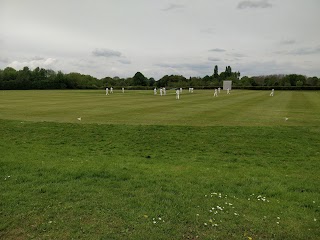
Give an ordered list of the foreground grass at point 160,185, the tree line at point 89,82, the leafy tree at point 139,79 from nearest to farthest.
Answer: the foreground grass at point 160,185 → the tree line at point 89,82 → the leafy tree at point 139,79

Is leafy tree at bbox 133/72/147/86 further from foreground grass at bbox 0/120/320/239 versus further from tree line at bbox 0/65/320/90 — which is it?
foreground grass at bbox 0/120/320/239

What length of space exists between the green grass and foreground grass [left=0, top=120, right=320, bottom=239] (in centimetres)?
2

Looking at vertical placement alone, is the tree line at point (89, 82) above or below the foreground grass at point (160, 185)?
above

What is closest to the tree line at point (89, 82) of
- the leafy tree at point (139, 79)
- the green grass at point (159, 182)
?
the leafy tree at point (139, 79)

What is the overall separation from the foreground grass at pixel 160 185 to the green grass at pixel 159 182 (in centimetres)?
2

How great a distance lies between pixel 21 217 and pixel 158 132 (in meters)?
9.41

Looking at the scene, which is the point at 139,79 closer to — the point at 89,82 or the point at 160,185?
the point at 89,82

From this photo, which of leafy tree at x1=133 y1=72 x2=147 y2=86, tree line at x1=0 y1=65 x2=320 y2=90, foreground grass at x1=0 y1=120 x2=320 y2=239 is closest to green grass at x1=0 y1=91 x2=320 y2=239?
foreground grass at x1=0 y1=120 x2=320 y2=239

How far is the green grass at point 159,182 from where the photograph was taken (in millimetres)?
5340

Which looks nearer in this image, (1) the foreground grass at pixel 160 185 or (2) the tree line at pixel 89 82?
(1) the foreground grass at pixel 160 185

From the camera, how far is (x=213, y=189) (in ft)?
24.1

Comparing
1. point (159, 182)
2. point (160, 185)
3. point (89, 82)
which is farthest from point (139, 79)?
point (160, 185)

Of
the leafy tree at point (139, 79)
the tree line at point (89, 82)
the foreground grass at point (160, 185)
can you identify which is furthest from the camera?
the leafy tree at point (139, 79)

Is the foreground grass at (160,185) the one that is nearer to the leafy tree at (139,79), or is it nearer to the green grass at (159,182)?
the green grass at (159,182)
